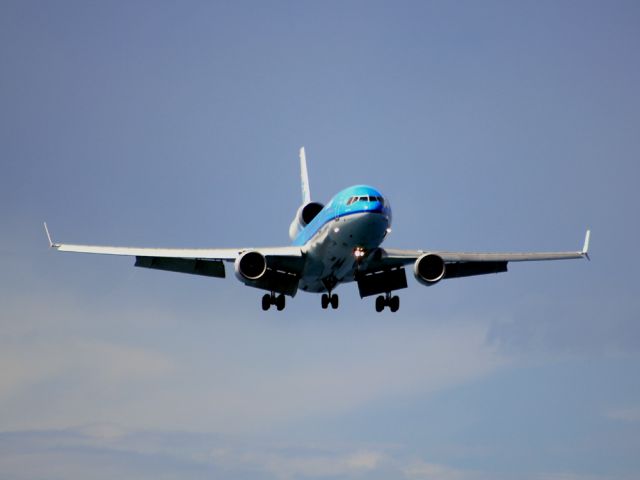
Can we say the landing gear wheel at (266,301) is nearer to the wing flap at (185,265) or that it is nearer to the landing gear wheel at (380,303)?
the wing flap at (185,265)

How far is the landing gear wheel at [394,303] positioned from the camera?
6178cm

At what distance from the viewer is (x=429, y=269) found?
57.2 metres

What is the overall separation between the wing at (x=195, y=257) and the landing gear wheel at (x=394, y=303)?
5.91m

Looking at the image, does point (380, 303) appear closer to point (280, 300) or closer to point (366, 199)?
point (280, 300)

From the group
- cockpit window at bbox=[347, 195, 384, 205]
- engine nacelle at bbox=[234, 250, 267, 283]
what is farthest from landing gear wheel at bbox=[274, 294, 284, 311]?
cockpit window at bbox=[347, 195, 384, 205]

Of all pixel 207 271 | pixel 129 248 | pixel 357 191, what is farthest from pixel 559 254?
pixel 129 248

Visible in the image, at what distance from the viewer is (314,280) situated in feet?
198

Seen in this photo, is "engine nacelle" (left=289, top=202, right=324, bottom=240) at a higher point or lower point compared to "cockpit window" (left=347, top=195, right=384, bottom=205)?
higher

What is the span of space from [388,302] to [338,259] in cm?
678

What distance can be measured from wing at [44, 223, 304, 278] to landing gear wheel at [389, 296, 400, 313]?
19.4 ft

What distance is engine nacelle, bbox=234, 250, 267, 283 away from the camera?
2244 inches

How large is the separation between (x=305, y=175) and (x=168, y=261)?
2727 centimetres

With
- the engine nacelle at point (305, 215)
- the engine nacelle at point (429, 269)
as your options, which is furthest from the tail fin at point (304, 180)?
the engine nacelle at point (429, 269)

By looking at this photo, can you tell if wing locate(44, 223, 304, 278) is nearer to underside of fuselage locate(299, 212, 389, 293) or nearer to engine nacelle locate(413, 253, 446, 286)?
underside of fuselage locate(299, 212, 389, 293)
